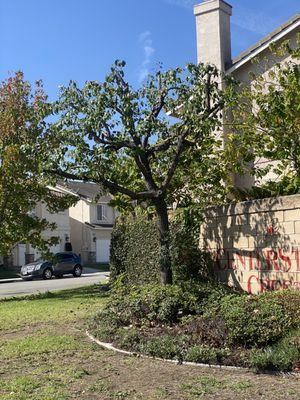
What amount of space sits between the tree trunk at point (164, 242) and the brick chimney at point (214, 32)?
349 inches

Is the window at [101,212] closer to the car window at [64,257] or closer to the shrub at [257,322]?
the car window at [64,257]

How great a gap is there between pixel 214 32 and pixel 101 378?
49.9 ft

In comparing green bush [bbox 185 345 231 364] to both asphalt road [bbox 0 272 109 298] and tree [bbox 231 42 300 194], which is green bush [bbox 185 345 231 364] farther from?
asphalt road [bbox 0 272 109 298]

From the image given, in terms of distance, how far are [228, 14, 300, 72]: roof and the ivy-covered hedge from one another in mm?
6800

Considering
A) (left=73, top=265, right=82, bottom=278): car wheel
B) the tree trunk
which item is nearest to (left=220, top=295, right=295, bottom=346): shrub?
the tree trunk

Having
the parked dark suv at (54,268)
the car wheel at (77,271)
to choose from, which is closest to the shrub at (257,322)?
the parked dark suv at (54,268)

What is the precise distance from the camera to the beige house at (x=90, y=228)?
48344 mm

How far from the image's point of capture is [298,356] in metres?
6.49

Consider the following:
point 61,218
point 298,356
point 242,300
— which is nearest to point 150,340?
point 242,300

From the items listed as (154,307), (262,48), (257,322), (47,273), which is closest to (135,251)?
(154,307)

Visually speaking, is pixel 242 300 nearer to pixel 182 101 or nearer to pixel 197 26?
pixel 182 101

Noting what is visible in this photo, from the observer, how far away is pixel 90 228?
48.2 meters

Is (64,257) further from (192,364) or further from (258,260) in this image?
(192,364)

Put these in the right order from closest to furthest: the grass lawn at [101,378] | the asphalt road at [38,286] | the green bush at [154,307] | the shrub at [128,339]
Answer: the grass lawn at [101,378] < the shrub at [128,339] < the green bush at [154,307] < the asphalt road at [38,286]
